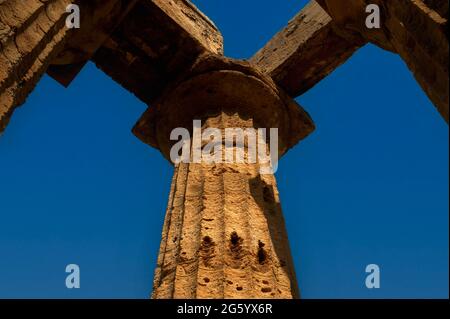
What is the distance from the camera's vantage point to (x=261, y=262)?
18.8 ft

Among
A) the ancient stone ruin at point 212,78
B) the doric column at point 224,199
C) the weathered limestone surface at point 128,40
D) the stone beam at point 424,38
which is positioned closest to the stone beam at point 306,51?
the ancient stone ruin at point 212,78

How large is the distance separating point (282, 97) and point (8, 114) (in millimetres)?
4834

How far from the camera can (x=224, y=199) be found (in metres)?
6.38

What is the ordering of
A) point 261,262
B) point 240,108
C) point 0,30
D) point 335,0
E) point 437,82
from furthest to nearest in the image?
point 240,108
point 335,0
point 261,262
point 0,30
point 437,82

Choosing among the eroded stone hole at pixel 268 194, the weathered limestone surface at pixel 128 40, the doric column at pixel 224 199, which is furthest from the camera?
the eroded stone hole at pixel 268 194

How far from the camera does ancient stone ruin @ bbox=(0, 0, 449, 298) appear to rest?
4.92 m

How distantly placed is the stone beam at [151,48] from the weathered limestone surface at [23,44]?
2.54 meters

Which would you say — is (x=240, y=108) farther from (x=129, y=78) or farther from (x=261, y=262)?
(x=261, y=262)

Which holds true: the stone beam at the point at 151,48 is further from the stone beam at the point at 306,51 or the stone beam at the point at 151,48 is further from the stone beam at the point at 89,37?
the stone beam at the point at 306,51

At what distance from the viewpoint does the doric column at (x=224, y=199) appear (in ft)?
18.0

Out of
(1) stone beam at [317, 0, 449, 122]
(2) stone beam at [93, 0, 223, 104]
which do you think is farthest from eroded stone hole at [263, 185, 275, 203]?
(2) stone beam at [93, 0, 223, 104]

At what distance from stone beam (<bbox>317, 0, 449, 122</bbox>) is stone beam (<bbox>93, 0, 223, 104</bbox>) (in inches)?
135

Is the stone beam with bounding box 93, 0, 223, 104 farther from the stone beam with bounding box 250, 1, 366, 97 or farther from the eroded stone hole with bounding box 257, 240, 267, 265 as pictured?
the eroded stone hole with bounding box 257, 240, 267, 265
